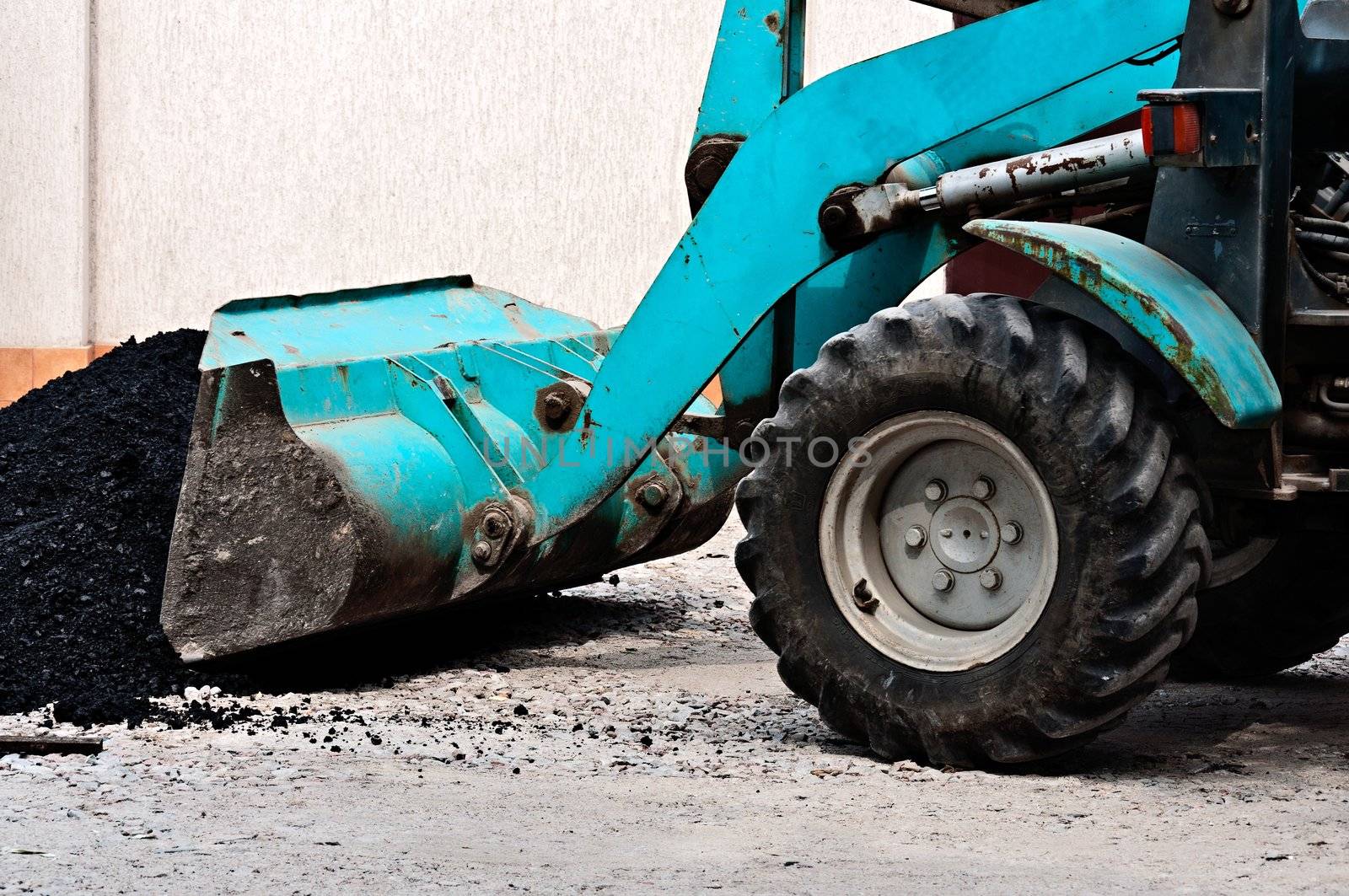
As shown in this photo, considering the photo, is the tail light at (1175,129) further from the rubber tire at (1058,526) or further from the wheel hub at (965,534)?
the wheel hub at (965,534)

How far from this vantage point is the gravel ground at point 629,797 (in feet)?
10.8

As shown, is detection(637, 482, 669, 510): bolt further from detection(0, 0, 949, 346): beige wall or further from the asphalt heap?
detection(0, 0, 949, 346): beige wall

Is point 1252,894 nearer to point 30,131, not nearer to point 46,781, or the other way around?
point 46,781

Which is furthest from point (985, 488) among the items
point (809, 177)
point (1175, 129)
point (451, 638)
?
point (451, 638)

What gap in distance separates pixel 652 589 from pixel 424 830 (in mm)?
3191

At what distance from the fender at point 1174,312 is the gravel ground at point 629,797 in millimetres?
841

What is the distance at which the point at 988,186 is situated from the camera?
4453mm

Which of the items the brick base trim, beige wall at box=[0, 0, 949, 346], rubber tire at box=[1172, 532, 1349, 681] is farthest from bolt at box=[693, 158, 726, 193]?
the brick base trim

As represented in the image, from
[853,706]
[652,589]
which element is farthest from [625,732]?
[652,589]

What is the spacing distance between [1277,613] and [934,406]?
1443 millimetres

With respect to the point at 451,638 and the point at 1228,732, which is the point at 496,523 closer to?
the point at 451,638

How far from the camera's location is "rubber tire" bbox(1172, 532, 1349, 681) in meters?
4.87

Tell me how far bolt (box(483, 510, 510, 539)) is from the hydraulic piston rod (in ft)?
4.02

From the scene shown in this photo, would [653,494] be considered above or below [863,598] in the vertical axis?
above
